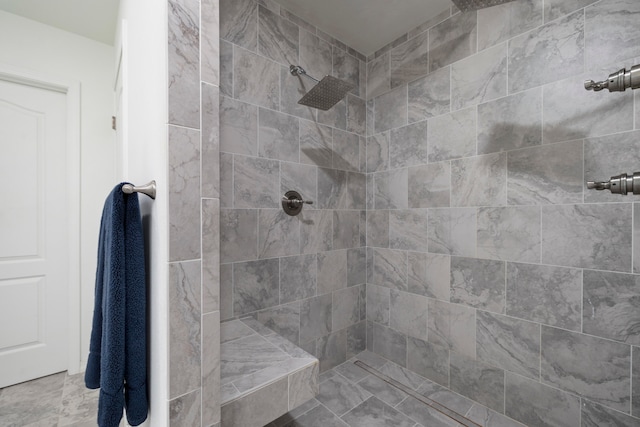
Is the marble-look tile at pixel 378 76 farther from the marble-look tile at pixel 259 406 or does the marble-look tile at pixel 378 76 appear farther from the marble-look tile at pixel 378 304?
the marble-look tile at pixel 259 406

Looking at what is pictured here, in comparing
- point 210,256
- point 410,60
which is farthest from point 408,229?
point 210,256

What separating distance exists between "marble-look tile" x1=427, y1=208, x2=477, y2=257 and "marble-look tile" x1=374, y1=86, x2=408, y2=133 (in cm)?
70

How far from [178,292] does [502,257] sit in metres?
1.51

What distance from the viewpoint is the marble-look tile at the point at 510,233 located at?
1285mm

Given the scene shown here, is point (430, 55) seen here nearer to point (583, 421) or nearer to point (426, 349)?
point (426, 349)

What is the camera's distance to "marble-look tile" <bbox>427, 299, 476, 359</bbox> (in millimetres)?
1490

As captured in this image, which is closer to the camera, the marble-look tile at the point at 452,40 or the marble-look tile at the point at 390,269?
the marble-look tile at the point at 452,40

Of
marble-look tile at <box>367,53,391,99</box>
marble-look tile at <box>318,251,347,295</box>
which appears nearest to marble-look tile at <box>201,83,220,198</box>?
marble-look tile at <box>318,251,347,295</box>

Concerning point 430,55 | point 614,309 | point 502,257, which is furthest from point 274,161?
point 614,309

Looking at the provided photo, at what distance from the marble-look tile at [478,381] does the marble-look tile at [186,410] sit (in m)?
1.47

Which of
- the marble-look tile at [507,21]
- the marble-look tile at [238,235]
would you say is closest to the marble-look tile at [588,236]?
the marble-look tile at [507,21]

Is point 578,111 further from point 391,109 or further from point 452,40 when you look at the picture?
point 391,109

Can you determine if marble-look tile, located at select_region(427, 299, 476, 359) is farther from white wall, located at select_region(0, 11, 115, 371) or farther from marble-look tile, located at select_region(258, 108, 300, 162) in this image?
white wall, located at select_region(0, 11, 115, 371)

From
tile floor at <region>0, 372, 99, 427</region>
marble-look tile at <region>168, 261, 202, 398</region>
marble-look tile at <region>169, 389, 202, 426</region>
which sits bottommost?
tile floor at <region>0, 372, 99, 427</region>
